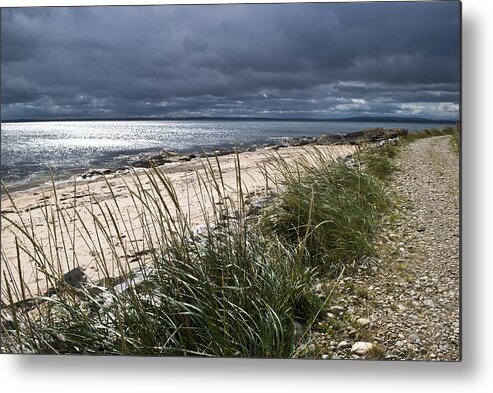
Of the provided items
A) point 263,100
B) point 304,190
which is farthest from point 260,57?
point 304,190

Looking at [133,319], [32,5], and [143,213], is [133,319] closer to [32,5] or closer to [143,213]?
[143,213]

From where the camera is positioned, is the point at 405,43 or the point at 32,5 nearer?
the point at 405,43

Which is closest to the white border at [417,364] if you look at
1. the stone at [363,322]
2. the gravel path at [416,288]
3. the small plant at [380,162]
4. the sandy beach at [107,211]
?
the gravel path at [416,288]

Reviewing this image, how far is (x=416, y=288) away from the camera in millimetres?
2951

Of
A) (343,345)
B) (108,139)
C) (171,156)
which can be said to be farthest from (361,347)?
(108,139)

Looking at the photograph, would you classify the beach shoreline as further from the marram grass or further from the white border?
the white border

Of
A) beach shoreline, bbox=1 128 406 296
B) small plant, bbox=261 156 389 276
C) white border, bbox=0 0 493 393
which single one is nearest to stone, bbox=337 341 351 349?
white border, bbox=0 0 493 393

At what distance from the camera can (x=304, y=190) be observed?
309 cm

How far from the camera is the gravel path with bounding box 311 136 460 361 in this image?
9.52ft

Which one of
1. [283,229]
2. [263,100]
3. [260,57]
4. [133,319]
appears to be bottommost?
[133,319]

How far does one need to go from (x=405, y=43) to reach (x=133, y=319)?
1645 millimetres

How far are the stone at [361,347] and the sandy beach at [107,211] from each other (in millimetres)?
758

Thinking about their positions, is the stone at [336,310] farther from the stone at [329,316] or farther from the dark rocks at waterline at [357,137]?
the dark rocks at waterline at [357,137]

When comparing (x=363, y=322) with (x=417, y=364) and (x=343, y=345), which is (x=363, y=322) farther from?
(x=417, y=364)
